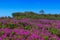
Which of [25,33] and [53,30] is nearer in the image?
[25,33]

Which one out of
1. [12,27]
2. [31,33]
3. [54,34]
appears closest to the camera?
[31,33]

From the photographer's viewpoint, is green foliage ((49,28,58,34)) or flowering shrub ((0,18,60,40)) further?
green foliage ((49,28,58,34))

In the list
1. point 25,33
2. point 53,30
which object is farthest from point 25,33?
point 53,30

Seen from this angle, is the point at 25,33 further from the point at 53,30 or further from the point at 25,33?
the point at 53,30

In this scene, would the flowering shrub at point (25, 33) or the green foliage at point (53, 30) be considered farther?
the green foliage at point (53, 30)

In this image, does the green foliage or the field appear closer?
the field

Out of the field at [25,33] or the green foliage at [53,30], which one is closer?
the field at [25,33]

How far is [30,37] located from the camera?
12.3m

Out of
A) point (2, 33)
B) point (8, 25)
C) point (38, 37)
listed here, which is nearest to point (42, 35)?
point (38, 37)

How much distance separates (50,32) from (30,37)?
2188 millimetres

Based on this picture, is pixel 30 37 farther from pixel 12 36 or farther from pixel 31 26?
pixel 31 26

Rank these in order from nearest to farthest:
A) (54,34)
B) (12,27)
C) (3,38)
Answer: (3,38), (54,34), (12,27)

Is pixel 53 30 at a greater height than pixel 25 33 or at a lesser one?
lesser

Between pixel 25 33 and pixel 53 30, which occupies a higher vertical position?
pixel 25 33
